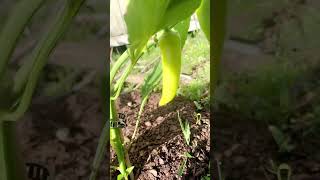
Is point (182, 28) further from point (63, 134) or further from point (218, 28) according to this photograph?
point (63, 134)

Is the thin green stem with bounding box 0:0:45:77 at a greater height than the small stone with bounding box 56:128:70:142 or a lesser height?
greater

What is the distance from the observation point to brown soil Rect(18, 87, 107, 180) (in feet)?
1.78

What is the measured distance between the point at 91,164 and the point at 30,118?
0.28 ft

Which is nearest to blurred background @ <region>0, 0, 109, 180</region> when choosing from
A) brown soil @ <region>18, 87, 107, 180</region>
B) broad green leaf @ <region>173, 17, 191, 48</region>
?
brown soil @ <region>18, 87, 107, 180</region>

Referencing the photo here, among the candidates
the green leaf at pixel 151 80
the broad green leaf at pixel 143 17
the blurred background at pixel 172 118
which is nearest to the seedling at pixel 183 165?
the blurred background at pixel 172 118

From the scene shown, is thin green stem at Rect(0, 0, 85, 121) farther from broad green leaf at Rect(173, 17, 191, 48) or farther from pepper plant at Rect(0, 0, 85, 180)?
broad green leaf at Rect(173, 17, 191, 48)

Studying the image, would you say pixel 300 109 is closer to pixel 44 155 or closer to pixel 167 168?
pixel 167 168

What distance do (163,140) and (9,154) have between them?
27 cm

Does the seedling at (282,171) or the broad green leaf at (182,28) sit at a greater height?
the broad green leaf at (182,28)

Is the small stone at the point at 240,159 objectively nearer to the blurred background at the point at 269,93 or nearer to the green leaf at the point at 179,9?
the blurred background at the point at 269,93

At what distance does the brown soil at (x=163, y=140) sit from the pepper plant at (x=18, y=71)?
226mm

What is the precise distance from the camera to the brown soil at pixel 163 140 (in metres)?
0.68

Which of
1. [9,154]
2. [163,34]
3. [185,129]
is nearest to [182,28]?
[163,34]

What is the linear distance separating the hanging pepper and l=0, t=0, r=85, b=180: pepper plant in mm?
136
